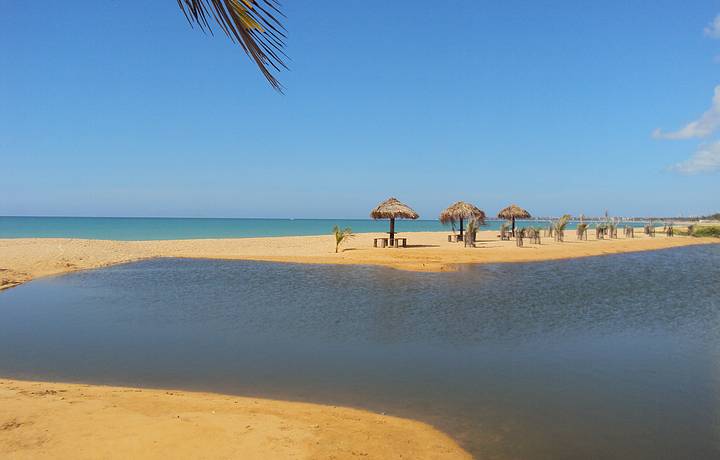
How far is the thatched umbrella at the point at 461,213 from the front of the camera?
109ft

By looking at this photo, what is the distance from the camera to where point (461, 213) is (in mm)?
33531

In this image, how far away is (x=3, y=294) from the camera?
15.4 m

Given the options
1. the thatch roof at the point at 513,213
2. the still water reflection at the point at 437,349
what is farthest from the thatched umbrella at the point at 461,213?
the still water reflection at the point at 437,349

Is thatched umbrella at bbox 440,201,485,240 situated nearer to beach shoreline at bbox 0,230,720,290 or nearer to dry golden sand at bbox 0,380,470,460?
beach shoreline at bbox 0,230,720,290

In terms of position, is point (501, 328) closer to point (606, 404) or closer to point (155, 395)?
point (606, 404)

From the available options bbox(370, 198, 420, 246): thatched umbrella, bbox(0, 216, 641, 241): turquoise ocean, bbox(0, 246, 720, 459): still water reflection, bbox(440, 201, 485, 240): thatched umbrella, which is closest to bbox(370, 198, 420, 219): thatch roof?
bbox(370, 198, 420, 246): thatched umbrella

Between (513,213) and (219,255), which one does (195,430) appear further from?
(513,213)

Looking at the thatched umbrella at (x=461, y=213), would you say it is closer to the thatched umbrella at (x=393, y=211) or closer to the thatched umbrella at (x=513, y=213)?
the thatched umbrella at (x=393, y=211)

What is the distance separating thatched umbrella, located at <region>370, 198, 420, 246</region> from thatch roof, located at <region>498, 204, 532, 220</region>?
14.0 m

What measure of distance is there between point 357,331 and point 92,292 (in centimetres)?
1046

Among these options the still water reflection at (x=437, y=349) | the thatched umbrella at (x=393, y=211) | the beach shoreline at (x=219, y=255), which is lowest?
the still water reflection at (x=437, y=349)

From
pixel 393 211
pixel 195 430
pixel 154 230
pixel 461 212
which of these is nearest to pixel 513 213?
pixel 461 212

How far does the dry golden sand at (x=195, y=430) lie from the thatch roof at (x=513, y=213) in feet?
122

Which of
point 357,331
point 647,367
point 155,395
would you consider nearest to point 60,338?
point 155,395
